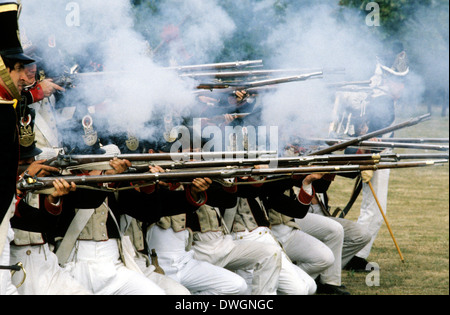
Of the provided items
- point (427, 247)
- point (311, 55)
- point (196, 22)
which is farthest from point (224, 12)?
point (427, 247)

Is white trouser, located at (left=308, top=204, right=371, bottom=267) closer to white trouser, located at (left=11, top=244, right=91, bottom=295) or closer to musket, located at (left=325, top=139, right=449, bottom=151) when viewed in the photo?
musket, located at (left=325, top=139, right=449, bottom=151)

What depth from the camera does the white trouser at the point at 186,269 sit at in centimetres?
573

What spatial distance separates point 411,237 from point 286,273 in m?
4.79

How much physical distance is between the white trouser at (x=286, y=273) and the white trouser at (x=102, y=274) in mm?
1583

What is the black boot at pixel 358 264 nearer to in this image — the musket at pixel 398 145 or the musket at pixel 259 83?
the musket at pixel 398 145

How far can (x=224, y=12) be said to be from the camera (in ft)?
23.9

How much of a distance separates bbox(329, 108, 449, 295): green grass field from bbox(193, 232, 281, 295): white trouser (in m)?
1.74

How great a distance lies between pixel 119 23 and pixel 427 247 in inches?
241

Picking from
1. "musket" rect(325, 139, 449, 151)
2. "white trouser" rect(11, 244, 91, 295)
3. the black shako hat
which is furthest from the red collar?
"musket" rect(325, 139, 449, 151)

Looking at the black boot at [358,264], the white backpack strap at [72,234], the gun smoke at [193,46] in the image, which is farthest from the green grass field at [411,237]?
the white backpack strap at [72,234]

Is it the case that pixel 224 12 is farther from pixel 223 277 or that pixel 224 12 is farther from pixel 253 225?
pixel 223 277

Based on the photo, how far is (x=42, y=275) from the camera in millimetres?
4660

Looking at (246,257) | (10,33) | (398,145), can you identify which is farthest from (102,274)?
(398,145)

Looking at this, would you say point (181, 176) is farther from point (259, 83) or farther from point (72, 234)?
point (259, 83)
